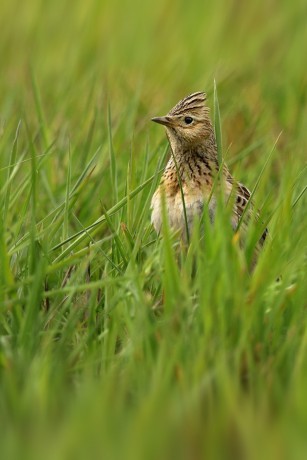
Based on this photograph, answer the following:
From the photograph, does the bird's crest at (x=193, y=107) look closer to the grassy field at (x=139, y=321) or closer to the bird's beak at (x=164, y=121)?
the bird's beak at (x=164, y=121)

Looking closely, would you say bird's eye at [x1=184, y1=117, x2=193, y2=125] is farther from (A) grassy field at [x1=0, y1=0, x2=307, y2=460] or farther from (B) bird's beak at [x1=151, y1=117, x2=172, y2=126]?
(A) grassy field at [x1=0, y1=0, x2=307, y2=460]

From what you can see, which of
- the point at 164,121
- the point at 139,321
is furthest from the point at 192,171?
the point at 139,321

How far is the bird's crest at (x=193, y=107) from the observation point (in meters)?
5.45

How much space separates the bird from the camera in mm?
4910

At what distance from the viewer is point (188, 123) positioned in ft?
17.8

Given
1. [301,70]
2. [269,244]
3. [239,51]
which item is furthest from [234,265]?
[239,51]

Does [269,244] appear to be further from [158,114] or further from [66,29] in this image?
[66,29]

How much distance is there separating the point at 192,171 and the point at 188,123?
0.99ft

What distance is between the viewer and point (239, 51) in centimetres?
930

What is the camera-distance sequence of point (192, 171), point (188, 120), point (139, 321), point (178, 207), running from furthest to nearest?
1. point (188, 120)
2. point (192, 171)
3. point (178, 207)
4. point (139, 321)

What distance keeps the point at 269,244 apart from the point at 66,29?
590cm

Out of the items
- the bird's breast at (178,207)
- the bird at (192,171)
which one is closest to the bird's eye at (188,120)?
the bird at (192,171)

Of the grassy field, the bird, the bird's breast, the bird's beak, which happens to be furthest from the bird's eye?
the bird's breast

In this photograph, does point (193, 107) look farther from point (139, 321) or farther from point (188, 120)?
point (139, 321)
